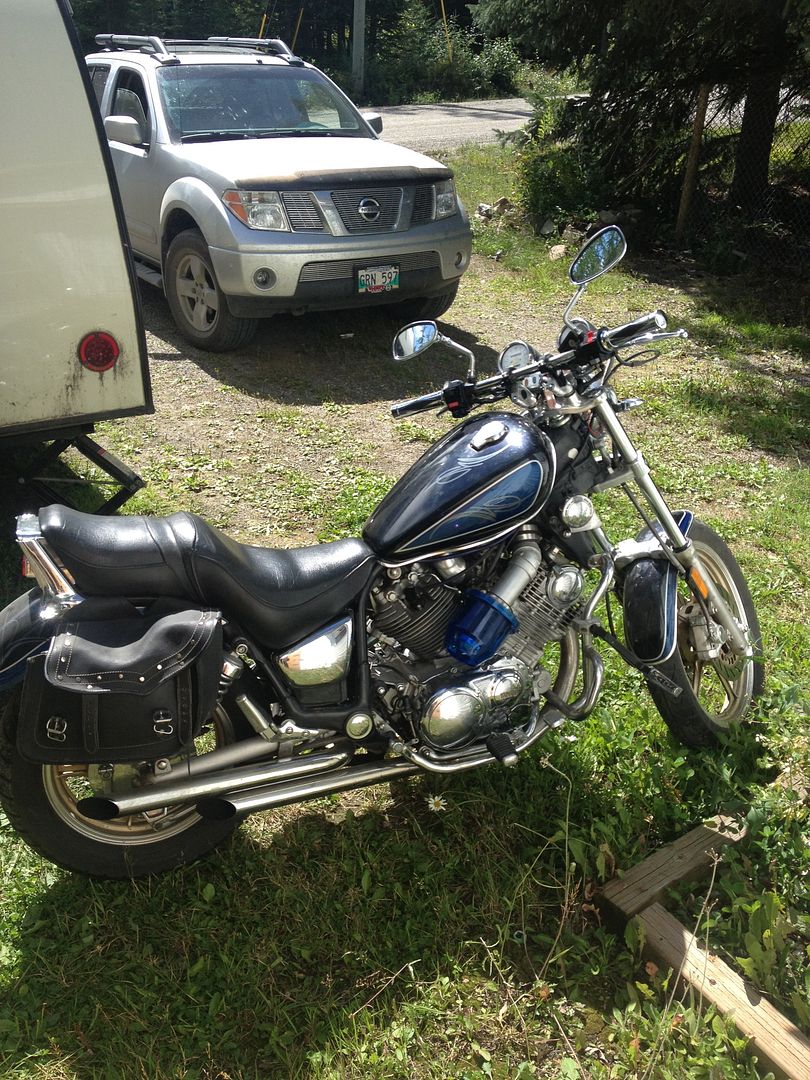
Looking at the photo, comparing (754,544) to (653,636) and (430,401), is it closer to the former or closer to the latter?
(653,636)

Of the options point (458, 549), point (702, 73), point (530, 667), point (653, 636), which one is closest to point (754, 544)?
point (653, 636)

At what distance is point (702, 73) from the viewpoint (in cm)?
934

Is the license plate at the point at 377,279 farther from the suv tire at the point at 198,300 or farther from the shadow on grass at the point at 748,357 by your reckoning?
the shadow on grass at the point at 748,357

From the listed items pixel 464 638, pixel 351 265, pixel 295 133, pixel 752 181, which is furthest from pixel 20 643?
pixel 752 181

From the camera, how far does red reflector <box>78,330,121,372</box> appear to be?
3893 millimetres

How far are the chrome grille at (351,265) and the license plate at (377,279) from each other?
1.5 inches

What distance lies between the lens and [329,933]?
106 inches

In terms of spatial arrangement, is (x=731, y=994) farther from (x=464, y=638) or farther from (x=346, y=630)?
(x=346, y=630)

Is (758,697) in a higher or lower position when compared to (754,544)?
higher

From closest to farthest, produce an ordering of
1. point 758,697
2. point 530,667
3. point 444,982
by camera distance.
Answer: point 444,982, point 530,667, point 758,697

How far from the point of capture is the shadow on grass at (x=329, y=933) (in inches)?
94.8

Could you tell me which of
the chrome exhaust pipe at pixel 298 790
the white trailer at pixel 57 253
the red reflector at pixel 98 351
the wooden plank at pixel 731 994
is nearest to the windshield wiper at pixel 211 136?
Result: the white trailer at pixel 57 253

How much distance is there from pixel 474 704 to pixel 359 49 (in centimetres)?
2401

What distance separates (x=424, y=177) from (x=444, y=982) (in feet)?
18.2
